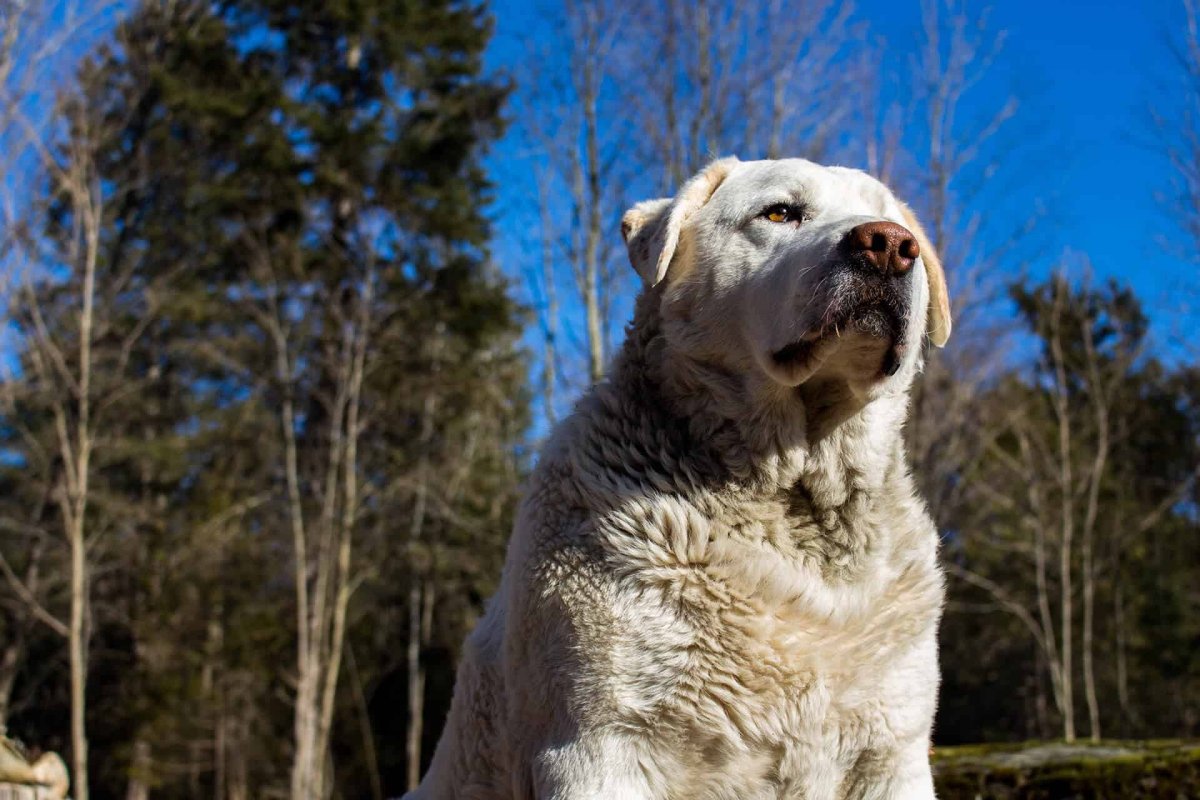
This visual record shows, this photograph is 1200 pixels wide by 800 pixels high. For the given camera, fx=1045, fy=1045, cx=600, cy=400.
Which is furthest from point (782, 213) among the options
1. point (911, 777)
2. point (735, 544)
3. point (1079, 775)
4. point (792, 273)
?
point (1079, 775)

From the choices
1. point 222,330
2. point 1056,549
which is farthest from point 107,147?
point 1056,549

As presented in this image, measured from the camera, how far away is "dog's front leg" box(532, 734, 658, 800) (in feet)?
7.18

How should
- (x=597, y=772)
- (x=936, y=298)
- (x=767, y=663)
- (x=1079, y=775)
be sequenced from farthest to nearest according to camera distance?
(x=1079, y=775)
(x=936, y=298)
(x=767, y=663)
(x=597, y=772)

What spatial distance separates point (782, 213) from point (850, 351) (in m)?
0.45

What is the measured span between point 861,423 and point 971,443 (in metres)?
16.1

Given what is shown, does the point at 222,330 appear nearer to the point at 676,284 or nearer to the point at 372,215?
the point at 372,215

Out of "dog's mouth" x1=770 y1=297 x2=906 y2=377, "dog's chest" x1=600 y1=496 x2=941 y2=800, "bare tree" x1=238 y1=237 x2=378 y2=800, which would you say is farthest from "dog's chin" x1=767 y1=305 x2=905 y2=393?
"bare tree" x1=238 y1=237 x2=378 y2=800

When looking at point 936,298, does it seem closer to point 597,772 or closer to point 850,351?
point 850,351

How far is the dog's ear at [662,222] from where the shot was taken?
107 inches

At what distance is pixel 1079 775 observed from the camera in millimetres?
4875

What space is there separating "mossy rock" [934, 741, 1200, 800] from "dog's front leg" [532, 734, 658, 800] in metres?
3.36

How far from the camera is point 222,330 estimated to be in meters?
19.6

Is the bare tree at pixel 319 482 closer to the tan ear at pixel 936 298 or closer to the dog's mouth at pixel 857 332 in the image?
the tan ear at pixel 936 298

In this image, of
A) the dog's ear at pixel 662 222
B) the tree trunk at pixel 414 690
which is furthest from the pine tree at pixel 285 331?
the dog's ear at pixel 662 222
